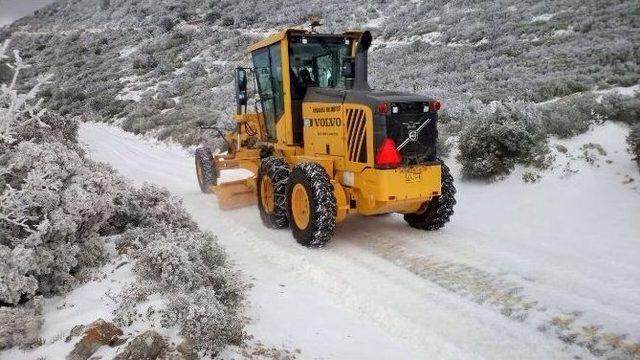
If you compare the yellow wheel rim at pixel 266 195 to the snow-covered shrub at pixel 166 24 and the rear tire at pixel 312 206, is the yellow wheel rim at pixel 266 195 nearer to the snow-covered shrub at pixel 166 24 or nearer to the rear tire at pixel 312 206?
the rear tire at pixel 312 206

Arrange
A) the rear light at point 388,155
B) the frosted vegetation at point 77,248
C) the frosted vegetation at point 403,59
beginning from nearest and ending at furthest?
1. the frosted vegetation at point 77,248
2. the rear light at point 388,155
3. the frosted vegetation at point 403,59

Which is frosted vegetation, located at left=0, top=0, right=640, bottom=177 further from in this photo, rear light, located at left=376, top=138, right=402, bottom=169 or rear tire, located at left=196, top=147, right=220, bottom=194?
rear tire, located at left=196, top=147, right=220, bottom=194

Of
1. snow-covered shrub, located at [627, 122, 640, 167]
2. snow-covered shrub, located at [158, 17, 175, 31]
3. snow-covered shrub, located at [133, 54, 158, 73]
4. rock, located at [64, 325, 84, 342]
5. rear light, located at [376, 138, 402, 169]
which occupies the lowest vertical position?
rock, located at [64, 325, 84, 342]

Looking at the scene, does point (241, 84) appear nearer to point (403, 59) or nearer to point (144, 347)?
point (144, 347)

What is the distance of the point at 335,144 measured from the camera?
7059 mm

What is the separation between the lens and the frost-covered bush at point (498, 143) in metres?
8.62

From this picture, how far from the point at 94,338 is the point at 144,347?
0.43 m

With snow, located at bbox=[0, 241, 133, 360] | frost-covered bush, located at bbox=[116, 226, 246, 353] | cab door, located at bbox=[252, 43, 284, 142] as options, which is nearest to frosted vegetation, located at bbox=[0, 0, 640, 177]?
cab door, located at bbox=[252, 43, 284, 142]

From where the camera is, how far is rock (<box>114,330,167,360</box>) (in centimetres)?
354

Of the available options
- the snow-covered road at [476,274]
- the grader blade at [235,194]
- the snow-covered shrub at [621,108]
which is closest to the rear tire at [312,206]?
the snow-covered road at [476,274]

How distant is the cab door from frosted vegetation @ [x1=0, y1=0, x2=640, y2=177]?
358 cm

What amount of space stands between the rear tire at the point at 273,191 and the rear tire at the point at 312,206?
359mm

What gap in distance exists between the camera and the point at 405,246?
6629mm

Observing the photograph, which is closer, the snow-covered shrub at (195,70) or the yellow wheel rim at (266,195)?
the yellow wheel rim at (266,195)
